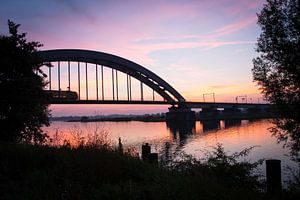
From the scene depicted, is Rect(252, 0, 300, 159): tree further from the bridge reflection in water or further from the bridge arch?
the bridge arch

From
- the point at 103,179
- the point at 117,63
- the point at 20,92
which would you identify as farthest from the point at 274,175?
the point at 117,63

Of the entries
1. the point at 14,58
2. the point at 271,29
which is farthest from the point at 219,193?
the point at 14,58

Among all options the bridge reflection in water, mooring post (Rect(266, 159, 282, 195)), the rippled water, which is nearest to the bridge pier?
the bridge reflection in water

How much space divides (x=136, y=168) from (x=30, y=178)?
80.6 inches

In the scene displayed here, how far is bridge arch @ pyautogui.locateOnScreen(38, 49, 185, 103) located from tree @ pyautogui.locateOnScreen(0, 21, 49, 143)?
2081 inches

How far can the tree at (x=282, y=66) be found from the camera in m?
11.8

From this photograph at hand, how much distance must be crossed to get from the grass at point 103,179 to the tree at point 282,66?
5.24 meters

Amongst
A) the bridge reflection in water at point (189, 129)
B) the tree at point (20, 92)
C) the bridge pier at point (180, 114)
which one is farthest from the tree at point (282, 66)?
the bridge pier at point (180, 114)

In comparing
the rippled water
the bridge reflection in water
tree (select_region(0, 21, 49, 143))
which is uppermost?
tree (select_region(0, 21, 49, 143))

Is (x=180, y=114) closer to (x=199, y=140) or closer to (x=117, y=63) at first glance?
(x=117, y=63)

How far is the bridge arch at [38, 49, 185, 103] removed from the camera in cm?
8219

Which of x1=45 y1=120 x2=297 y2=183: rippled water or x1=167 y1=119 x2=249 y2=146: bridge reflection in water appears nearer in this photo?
x1=45 y1=120 x2=297 y2=183: rippled water

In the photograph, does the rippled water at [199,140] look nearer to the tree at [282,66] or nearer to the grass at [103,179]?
the tree at [282,66]

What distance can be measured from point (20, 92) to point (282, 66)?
11537mm
